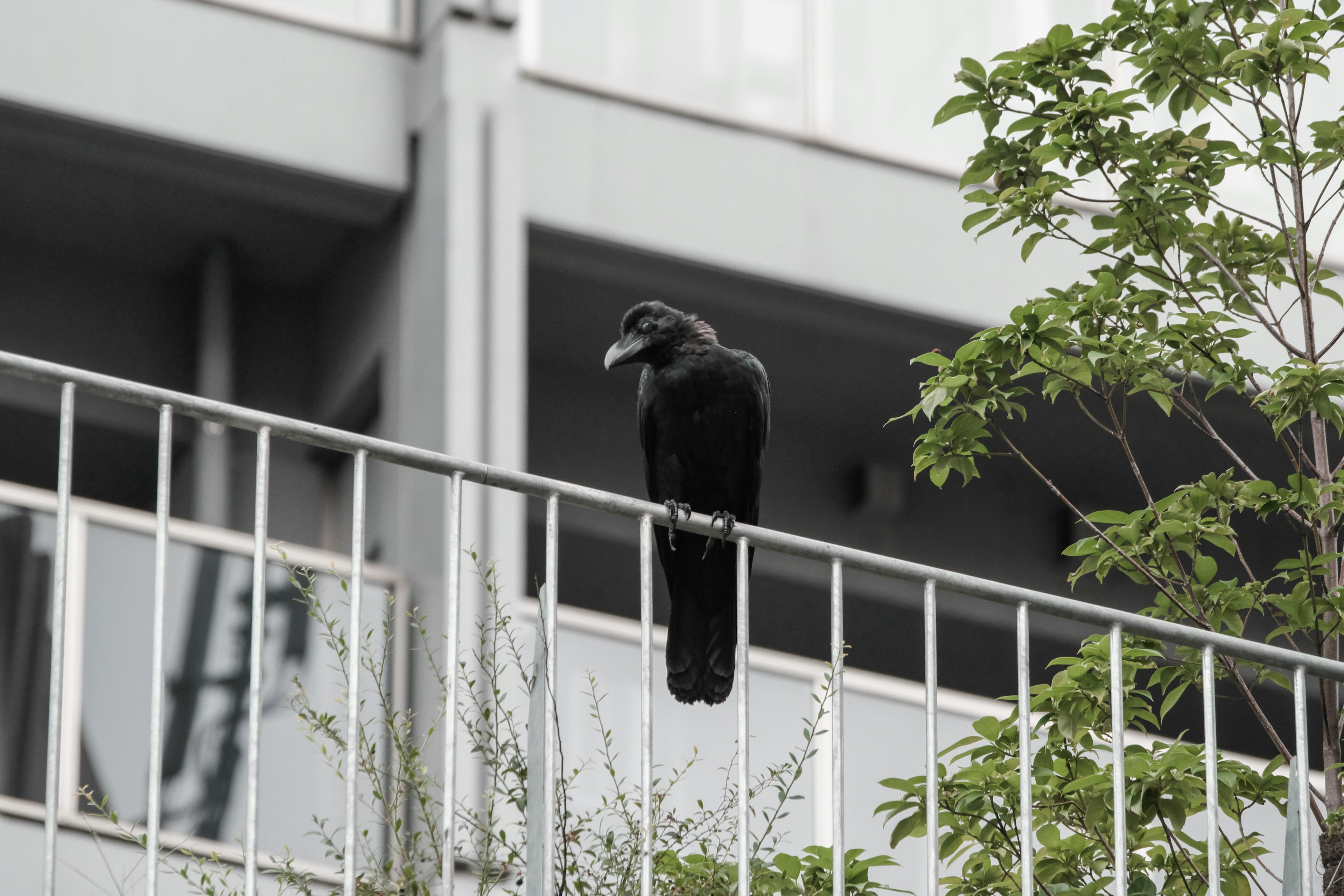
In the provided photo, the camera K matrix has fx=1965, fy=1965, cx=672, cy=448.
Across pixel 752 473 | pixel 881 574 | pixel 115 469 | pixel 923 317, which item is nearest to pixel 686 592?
pixel 752 473

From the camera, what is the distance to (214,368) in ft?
30.6

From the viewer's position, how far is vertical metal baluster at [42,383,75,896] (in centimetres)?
334

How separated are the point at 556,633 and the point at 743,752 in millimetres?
439

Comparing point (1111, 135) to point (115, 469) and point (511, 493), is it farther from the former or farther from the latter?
point (115, 469)

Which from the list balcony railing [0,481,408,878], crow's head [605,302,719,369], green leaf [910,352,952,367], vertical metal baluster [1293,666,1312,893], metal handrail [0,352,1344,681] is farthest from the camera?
balcony railing [0,481,408,878]

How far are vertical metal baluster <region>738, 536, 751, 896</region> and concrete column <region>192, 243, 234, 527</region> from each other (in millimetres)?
5497

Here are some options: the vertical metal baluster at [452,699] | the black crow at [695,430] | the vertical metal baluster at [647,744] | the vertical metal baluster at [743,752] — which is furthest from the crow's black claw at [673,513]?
the vertical metal baluster at [452,699]

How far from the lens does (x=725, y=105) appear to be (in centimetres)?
904

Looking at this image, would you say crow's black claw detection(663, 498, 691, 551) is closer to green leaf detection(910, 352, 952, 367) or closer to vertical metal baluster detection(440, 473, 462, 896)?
vertical metal baluster detection(440, 473, 462, 896)

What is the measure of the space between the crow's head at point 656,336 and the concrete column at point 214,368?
3559mm

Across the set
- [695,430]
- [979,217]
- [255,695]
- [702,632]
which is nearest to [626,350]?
[695,430]

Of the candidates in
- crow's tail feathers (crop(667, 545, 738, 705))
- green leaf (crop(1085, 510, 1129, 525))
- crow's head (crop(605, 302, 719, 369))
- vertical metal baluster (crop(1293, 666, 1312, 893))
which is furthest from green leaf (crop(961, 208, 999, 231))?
vertical metal baluster (crop(1293, 666, 1312, 893))

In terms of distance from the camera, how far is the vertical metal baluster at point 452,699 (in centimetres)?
356

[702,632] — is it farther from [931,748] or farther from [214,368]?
[214,368]
